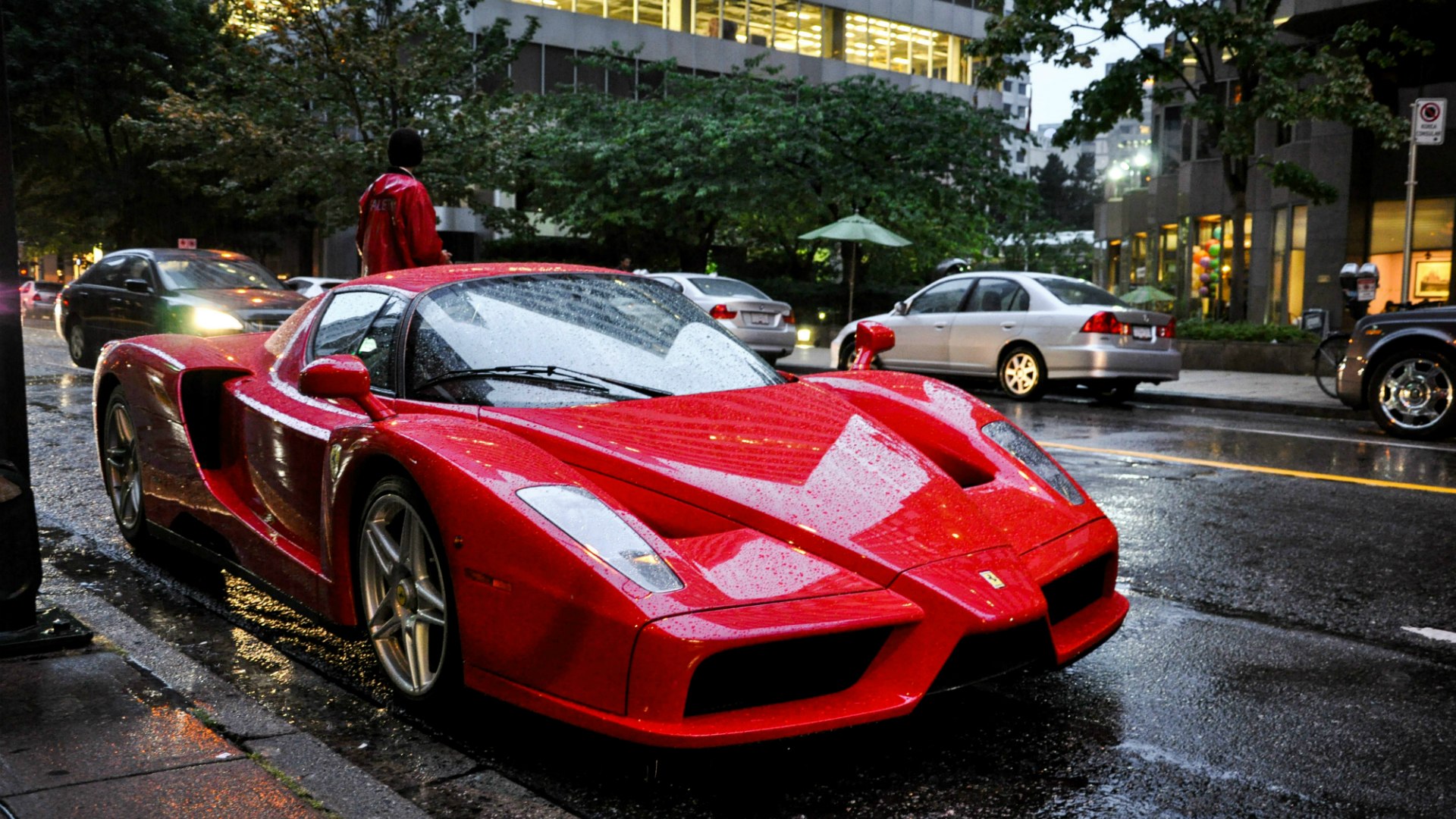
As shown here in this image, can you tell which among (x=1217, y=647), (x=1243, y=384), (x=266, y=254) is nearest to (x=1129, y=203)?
(x=266, y=254)

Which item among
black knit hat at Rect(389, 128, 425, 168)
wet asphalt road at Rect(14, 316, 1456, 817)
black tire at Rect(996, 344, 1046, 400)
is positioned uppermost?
black knit hat at Rect(389, 128, 425, 168)

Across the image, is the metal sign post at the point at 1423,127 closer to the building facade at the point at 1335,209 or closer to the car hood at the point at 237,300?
the building facade at the point at 1335,209

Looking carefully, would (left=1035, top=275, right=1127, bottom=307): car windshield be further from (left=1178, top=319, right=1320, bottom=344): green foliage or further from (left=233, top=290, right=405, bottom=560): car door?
(left=233, top=290, right=405, bottom=560): car door

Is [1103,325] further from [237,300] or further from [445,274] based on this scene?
[445,274]

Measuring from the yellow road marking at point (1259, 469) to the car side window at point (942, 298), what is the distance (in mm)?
5489

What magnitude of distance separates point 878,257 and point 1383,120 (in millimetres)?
A: 19077

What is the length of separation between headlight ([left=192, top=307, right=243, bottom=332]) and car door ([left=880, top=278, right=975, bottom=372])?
7.10m

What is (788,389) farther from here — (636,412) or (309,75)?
(309,75)

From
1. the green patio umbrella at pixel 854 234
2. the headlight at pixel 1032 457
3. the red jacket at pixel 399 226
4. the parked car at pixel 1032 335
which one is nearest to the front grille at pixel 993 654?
the headlight at pixel 1032 457

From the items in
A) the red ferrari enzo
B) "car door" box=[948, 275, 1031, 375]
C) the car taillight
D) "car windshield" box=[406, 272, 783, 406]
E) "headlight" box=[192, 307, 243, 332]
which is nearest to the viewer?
the red ferrari enzo

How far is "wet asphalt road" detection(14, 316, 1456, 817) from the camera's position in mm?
3033

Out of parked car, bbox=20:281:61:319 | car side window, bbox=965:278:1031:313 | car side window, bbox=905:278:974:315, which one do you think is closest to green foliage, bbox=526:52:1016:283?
car side window, bbox=905:278:974:315

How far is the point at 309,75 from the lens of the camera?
25438 mm

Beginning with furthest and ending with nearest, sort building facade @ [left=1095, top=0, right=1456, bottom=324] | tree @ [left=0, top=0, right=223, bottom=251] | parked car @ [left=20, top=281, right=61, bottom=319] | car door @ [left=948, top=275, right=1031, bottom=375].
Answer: parked car @ [left=20, top=281, right=61, bottom=319]
tree @ [left=0, top=0, right=223, bottom=251]
building facade @ [left=1095, top=0, right=1456, bottom=324]
car door @ [left=948, top=275, right=1031, bottom=375]
